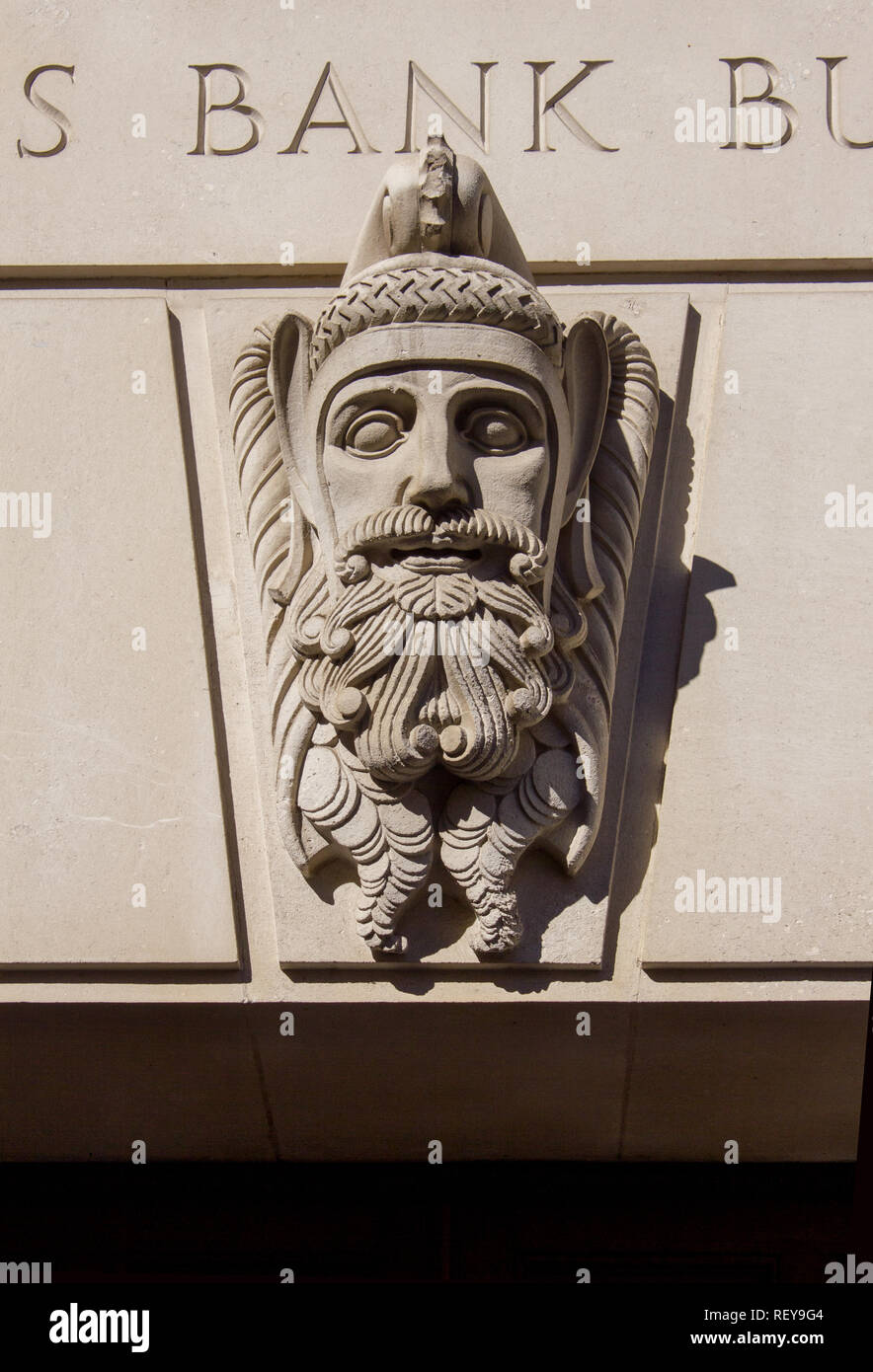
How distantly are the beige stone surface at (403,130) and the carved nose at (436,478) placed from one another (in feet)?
2.94

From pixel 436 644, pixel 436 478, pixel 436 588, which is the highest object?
pixel 436 478

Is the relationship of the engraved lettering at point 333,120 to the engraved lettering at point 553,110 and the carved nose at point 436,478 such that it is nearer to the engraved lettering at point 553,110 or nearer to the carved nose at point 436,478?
the engraved lettering at point 553,110

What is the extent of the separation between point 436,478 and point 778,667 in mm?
888

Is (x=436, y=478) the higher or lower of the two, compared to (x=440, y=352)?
lower

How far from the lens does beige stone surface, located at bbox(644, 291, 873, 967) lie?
315 cm

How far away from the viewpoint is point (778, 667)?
11.0 feet

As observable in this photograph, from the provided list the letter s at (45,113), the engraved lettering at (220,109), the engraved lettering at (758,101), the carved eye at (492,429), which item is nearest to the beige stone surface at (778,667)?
the engraved lettering at (758,101)

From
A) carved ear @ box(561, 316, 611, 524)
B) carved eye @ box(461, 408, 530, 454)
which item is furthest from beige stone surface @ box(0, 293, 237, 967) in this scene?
carved ear @ box(561, 316, 611, 524)

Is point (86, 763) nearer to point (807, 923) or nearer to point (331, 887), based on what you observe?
point (331, 887)

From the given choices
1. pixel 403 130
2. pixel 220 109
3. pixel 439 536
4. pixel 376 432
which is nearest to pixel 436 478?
pixel 439 536

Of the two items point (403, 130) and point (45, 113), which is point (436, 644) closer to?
point (403, 130)

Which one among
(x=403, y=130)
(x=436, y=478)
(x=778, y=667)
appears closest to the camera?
(x=436, y=478)

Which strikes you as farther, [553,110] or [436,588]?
[553,110]
